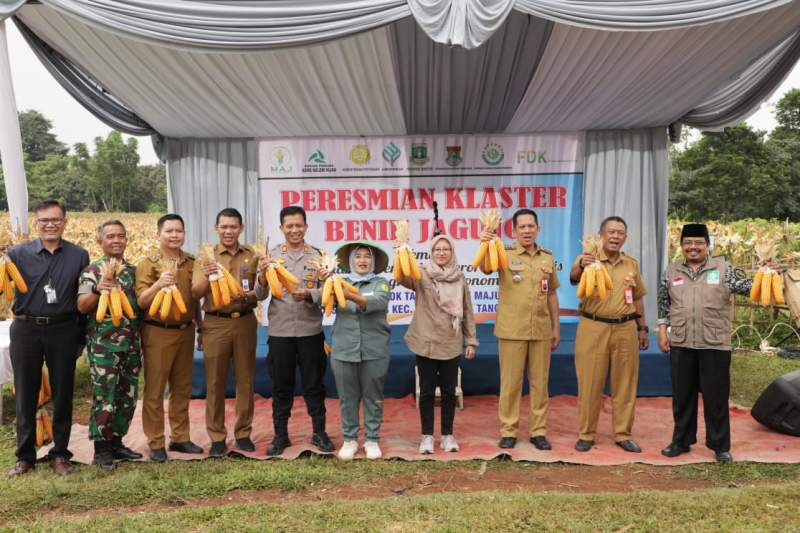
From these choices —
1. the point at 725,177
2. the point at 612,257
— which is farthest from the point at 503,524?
the point at 725,177

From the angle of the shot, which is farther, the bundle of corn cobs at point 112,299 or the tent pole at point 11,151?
the tent pole at point 11,151

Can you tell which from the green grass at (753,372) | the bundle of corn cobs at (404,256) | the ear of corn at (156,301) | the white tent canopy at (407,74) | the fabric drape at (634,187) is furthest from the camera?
the fabric drape at (634,187)

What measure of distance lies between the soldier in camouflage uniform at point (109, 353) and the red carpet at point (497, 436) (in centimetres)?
40

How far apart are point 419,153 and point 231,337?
3324 millimetres

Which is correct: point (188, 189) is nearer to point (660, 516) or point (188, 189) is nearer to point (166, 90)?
point (166, 90)

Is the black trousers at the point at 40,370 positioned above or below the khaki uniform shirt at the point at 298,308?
below

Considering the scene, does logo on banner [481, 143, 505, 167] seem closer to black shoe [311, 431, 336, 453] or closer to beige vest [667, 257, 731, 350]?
beige vest [667, 257, 731, 350]

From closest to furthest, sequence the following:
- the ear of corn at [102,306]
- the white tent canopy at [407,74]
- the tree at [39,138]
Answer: the white tent canopy at [407,74] < the ear of corn at [102,306] < the tree at [39,138]

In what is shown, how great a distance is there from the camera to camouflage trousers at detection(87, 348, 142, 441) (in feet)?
12.3

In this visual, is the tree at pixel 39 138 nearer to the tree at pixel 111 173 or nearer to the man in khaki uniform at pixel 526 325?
the tree at pixel 111 173

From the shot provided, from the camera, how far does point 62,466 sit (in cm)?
384

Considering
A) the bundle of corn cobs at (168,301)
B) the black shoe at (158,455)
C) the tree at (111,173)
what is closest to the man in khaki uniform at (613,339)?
the bundle of corn cobs at (168,301)

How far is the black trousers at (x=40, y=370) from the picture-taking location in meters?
3.68

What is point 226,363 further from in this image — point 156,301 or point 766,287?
point 766,287
